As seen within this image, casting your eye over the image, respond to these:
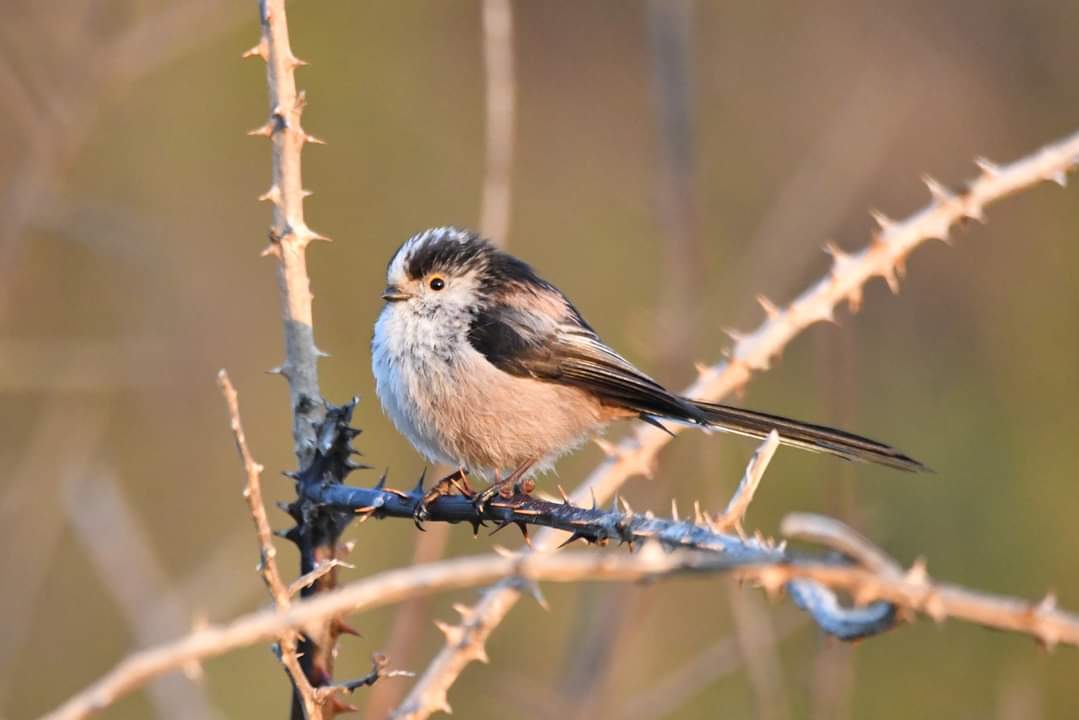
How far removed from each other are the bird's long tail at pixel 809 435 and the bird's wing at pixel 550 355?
0.84ft

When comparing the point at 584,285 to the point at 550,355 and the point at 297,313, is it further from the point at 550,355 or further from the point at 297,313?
the point at 297,313

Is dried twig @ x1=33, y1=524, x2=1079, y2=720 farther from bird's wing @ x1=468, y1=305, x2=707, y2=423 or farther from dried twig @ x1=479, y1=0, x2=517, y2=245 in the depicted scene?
bird's wing @ x1=468, y1=305, x2=707, y2=423

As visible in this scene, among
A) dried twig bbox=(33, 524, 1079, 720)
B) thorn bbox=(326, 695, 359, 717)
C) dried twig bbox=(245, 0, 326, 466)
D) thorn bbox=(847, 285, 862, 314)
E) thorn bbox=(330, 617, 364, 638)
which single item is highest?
thorn bbox=(847, 285, 862, 314)

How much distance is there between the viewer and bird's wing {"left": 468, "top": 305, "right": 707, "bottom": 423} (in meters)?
3.83

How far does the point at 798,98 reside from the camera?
355 inches

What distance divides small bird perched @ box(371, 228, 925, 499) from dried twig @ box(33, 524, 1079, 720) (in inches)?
88.6

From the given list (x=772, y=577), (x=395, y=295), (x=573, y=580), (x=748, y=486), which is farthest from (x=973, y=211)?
(x=395, y=295)

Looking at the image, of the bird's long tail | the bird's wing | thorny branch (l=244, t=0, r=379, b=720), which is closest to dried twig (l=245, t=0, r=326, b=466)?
thorny branch (l=244, t=0, r=379, b=720)

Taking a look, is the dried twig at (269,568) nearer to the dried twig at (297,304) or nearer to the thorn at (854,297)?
the dried twig at (297,304)

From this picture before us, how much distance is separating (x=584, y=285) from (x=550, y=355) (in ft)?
15.3

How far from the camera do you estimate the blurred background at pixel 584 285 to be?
21.1ft

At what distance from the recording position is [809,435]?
3.23m

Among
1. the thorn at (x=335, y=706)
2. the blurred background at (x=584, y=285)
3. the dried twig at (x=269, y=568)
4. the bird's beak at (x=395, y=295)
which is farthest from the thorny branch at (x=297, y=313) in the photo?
the blurred background at (x=584, y=285)

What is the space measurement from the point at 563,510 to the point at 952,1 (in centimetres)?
745
